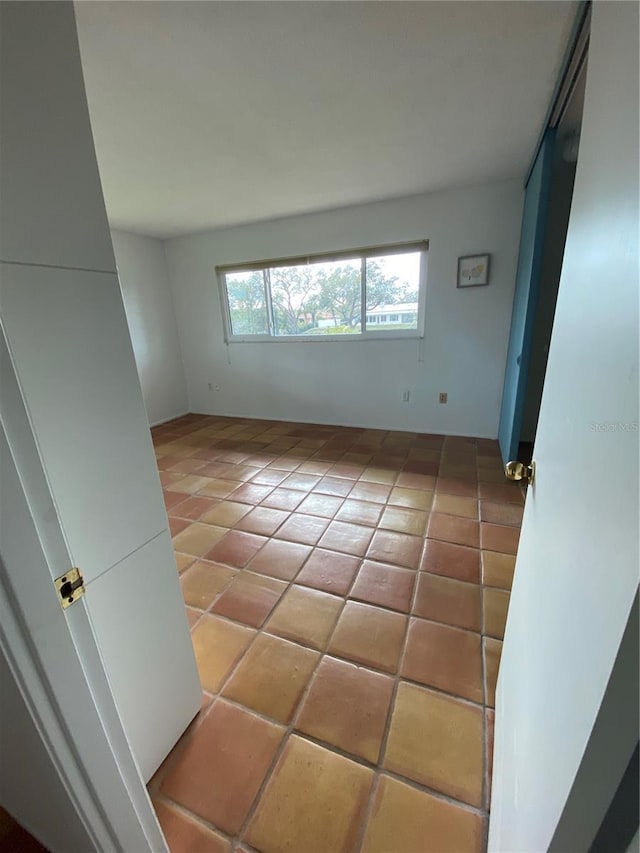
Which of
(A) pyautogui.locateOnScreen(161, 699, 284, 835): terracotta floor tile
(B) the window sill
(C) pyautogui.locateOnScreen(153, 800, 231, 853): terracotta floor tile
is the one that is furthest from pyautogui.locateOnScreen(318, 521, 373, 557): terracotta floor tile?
(B) the window sill

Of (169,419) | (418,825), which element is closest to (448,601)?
(418,825)

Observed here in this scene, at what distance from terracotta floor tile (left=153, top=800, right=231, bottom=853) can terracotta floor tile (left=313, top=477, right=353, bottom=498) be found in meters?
1.74

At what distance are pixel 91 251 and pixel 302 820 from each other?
1456 millimetres

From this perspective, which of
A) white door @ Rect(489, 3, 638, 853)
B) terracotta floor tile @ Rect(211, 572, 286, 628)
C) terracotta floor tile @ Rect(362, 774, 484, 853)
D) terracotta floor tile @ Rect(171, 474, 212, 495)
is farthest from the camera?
terracotta floor tile @ Rect(171, 474, 212, 495)

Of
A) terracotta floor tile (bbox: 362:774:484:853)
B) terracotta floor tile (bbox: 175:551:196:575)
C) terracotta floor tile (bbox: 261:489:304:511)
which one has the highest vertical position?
terracotta floor tile (bbox: 261:489:304:511)

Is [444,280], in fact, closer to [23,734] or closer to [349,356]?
[349,356]

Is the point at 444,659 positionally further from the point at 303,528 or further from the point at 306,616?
the point at 303,528

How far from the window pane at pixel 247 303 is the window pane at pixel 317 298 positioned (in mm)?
163

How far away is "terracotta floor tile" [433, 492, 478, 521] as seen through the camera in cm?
221

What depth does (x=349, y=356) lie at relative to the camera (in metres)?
3.76

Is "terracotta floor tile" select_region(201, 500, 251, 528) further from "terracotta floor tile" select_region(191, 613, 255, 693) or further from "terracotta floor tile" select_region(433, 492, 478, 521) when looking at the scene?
"terracotta floor tile" select_region(433, 492, 478, 521)

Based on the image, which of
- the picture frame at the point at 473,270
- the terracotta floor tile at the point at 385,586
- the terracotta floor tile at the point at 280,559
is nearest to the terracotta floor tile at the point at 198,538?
Answer: the terracotta floor tile at the point at 280,559

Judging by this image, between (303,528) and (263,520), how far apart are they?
0.29 meters

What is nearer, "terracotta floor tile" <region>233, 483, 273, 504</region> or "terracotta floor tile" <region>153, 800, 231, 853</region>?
"terracotta floor tile" <region>153, 800, 231, 853</region>
